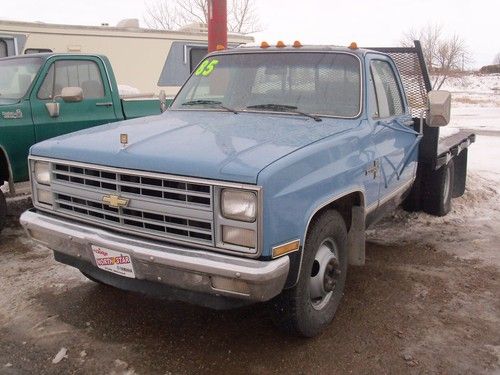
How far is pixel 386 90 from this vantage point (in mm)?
4617

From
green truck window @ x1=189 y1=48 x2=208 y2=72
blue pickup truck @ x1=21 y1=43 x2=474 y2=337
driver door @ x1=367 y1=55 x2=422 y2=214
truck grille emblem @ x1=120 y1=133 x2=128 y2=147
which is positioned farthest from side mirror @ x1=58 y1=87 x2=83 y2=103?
green truck window @ x1=189 y1=48 x2=208 y2=72

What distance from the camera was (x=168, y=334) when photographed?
3.61 meters

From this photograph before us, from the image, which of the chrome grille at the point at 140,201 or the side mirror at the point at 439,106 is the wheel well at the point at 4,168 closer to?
the chrome grille at the point at 140,201

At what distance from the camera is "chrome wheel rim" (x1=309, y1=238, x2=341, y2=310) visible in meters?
3.42

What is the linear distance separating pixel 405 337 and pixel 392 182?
1340 mm

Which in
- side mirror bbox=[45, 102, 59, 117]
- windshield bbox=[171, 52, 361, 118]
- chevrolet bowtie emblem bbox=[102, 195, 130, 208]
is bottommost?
chevrolet bowtie emblem bbox=[102, 195, 130, 208]

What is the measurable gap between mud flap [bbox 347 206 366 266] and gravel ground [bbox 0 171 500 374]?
0.39m

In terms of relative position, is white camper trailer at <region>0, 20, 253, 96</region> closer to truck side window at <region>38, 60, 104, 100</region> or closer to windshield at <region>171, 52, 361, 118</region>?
truck side window at <region>38, 60, 104, 100</region>

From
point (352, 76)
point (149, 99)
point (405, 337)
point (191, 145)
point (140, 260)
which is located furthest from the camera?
point (149, 99)

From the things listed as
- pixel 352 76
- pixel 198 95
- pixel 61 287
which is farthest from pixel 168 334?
pixel 352 76

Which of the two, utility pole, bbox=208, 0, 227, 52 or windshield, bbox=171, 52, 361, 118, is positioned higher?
utility pole, bbox=208, 0, 227, 52

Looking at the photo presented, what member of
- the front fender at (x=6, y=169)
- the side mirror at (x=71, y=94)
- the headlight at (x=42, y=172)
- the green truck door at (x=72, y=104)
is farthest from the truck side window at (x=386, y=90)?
the front fender at (x=6, y=169)

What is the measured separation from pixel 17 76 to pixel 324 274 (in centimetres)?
443

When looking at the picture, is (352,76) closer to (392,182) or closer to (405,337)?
(392,182)
